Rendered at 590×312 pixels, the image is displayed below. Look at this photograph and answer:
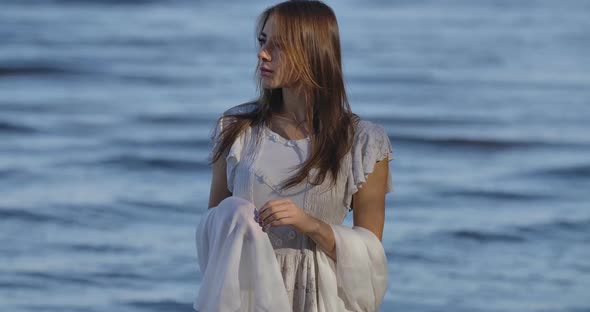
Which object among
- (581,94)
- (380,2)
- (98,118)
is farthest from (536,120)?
(380,2)

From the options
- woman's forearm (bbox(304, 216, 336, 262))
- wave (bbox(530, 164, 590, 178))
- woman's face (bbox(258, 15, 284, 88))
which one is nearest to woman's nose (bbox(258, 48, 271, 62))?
woman's face (bbox(258, 15, 284, 88))

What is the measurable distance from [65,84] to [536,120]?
19.7 feet

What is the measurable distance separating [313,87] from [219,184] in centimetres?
37

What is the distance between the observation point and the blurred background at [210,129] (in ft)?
27.1

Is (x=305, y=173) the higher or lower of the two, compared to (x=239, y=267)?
higher

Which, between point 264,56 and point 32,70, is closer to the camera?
point 264,56

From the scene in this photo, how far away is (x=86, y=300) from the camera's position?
25.2 ft

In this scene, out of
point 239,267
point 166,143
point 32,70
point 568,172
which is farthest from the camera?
point 32,70

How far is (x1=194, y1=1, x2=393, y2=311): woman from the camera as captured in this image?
3367 millimetres

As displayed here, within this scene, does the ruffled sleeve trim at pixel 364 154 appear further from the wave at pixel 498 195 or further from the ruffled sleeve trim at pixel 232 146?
the wave at pixel 498 195

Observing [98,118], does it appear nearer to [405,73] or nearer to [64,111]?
[64,111]

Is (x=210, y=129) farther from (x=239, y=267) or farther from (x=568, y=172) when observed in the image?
(x=239, y=267)

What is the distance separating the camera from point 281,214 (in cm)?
319

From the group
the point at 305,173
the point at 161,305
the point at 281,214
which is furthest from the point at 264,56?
the point at 161,305
